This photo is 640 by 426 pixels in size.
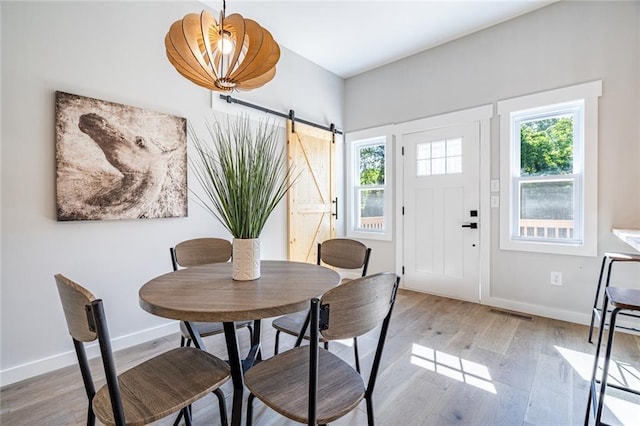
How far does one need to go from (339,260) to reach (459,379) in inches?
42.7

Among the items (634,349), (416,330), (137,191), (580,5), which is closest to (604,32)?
(580,5)

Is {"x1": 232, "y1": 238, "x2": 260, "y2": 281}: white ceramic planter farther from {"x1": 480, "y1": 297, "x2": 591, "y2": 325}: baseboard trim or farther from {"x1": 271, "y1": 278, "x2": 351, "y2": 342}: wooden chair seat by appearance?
{"x1": 480, "y1": 297, "x2": 591, "y2": 325}: baseboard trim

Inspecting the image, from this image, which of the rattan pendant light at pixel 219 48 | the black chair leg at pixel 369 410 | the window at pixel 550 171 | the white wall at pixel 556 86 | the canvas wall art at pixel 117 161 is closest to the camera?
the black chair leg at pixel 369 410

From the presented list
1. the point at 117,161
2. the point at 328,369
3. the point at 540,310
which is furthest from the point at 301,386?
the point at 540,310

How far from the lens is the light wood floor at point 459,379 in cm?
158

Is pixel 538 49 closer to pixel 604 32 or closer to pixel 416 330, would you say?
pixel 604 32

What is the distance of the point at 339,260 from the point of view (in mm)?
2082

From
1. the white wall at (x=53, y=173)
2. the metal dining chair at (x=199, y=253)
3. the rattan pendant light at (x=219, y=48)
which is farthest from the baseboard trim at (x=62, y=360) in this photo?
the rattan pendant light at (x=219, y=48)

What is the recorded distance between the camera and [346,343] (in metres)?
2.45

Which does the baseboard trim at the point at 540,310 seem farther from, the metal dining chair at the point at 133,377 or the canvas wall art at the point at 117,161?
the canvas wall art at the point at 117,161

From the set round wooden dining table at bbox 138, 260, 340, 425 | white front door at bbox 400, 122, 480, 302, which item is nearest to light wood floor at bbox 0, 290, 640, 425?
round wooden dining table at bbox 138, 260, 340, 425

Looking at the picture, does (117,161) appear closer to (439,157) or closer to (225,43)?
(225,43)

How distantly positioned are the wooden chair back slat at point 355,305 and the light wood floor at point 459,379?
3.00ft

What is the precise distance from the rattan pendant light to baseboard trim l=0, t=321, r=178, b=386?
6.95 feet
